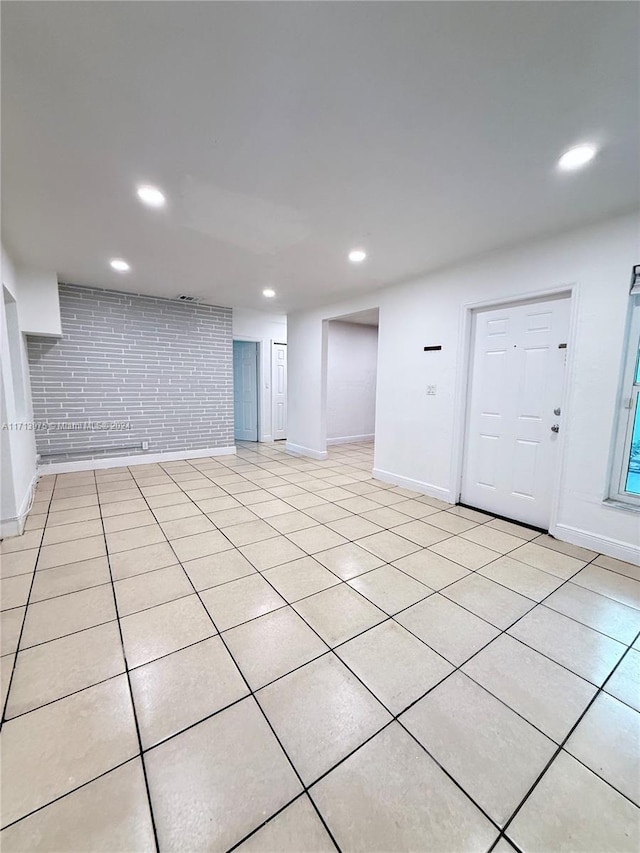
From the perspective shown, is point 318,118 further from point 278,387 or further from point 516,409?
point 278,387

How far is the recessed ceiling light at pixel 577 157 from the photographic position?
174cm

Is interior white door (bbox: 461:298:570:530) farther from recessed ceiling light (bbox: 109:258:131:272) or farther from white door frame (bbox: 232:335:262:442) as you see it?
white door frame (bbox: 232:335:262:442)

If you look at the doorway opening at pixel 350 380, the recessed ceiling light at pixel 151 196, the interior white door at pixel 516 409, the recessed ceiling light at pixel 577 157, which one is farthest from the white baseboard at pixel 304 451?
the recessed ceiling light at pixel 577 157

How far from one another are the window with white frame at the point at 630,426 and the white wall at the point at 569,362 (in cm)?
8

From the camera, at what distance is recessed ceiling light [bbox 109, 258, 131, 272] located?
356 cm

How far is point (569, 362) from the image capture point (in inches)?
107

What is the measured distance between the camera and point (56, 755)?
1.18 m

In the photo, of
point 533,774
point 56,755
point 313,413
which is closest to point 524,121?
point 533,774

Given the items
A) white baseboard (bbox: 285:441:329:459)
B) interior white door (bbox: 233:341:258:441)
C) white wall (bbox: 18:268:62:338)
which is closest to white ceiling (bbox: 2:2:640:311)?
white wall (bbox: 18:268:62:338)

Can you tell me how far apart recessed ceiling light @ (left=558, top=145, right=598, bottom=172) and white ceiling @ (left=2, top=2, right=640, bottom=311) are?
0.18ft

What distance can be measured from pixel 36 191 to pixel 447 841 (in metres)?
3.72

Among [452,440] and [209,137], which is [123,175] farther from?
[452,440]

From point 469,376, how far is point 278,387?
172 inches

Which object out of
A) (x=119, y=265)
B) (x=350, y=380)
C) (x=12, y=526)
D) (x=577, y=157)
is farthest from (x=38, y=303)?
(x=577, y=157)
